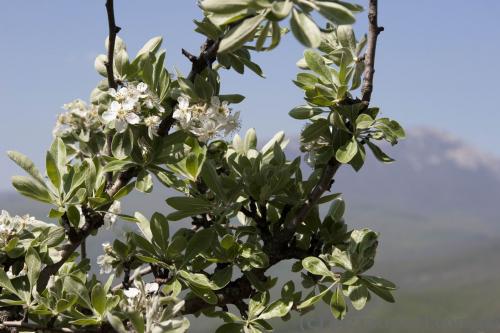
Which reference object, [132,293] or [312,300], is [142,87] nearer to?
[132,293]

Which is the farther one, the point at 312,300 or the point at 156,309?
the point at 312,300

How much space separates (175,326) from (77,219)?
0.38m

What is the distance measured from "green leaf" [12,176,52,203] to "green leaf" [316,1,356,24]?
79 centimetres

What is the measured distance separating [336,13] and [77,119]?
3.77ft

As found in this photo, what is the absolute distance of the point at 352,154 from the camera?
4.95ft

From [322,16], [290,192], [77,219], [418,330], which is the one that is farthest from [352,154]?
[418,330]

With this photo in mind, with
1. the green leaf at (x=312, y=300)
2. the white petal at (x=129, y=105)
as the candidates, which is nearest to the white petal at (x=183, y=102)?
the white petal at (x=129, y=105)

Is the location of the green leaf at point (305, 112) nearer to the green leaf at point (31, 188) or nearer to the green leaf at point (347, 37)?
the green leaf at point (347, 37)

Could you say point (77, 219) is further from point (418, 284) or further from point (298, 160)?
point (418, 284)

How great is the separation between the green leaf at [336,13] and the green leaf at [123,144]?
59cm

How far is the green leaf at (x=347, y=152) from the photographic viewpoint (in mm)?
1505

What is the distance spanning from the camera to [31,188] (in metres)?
1.51

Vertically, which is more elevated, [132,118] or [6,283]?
[132,118]

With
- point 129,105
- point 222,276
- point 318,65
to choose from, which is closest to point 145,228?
point 222,276
